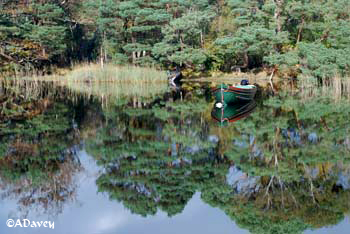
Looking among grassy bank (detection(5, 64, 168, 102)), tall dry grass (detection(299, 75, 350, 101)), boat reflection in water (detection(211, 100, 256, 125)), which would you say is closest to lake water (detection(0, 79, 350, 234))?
boat reflection in water (detection(211, 100, 256, 125))

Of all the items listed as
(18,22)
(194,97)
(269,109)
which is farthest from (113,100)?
(18,22)

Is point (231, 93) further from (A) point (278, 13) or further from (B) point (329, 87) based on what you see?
(A) point (278, 13)

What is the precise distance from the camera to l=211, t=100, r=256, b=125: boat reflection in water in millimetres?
11195

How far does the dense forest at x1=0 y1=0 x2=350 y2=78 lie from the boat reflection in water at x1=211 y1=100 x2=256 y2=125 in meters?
8.23

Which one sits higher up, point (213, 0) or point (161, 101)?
point (213, 0)

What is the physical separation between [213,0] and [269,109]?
21182mm

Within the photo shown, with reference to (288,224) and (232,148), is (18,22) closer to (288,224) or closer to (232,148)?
(232,148)

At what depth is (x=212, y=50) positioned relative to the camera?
1040 inches

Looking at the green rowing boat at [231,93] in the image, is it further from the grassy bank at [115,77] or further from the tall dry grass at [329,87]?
the grassy bank at [115,77]

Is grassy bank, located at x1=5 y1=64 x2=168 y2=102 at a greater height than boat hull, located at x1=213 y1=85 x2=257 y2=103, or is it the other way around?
boat hull, located at x1=213 y1=85 x2=257 y2=103

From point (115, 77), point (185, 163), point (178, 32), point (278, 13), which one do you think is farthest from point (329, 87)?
point (185, 163)

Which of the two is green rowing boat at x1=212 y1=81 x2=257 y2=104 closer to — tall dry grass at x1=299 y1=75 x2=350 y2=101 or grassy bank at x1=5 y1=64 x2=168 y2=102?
tall dry grass at x1=299 y1=75 x2=350 y2=101

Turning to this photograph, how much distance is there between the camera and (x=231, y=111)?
500 inches

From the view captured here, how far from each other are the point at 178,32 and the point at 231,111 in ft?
42.4
